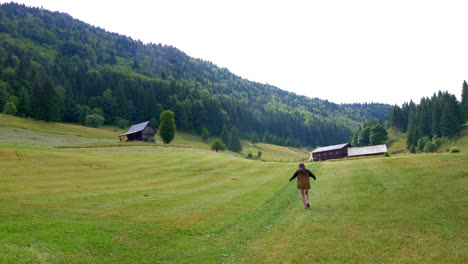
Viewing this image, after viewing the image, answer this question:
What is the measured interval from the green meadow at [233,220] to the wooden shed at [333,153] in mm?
110934

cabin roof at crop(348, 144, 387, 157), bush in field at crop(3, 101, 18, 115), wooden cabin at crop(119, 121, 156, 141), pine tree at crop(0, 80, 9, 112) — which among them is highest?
pine tree at crop(0, 80, 9, 112)

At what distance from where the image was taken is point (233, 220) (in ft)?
71.7

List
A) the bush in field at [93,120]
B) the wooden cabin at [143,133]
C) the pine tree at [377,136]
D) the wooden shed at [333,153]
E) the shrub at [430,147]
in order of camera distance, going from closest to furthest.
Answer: the wooden cabin at [143,133] → the shrub at [430,147] → the wooden shed at [333,153] → the bush in field at [93,120] → the pine tree at [377,136]

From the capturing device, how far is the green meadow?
14195 mm

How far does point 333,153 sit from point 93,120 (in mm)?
109262

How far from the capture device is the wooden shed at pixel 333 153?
145m

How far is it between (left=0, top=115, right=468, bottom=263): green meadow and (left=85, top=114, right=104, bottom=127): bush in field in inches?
4861

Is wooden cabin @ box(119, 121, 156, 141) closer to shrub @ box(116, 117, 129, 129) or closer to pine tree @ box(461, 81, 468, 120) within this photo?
shrub @ box(116, 117, 129, 129)

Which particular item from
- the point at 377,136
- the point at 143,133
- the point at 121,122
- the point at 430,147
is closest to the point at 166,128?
the point at 143,133

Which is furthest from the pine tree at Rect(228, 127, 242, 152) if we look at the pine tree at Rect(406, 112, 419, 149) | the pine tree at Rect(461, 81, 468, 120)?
the pine tree at Rect(461, 81, 468, 120)

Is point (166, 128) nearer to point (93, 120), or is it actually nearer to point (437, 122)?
point (93, 120)

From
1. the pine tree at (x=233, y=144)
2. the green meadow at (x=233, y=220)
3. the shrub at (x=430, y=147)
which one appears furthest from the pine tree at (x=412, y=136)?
the green meadow at (x=233, y=220)

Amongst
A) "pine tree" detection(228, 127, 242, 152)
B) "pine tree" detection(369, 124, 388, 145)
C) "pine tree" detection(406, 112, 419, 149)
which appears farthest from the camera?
"pine tree" detection(369, 124, 388, 145)

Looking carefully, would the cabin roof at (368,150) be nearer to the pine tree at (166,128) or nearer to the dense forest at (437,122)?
the dense forest at (437,122)
